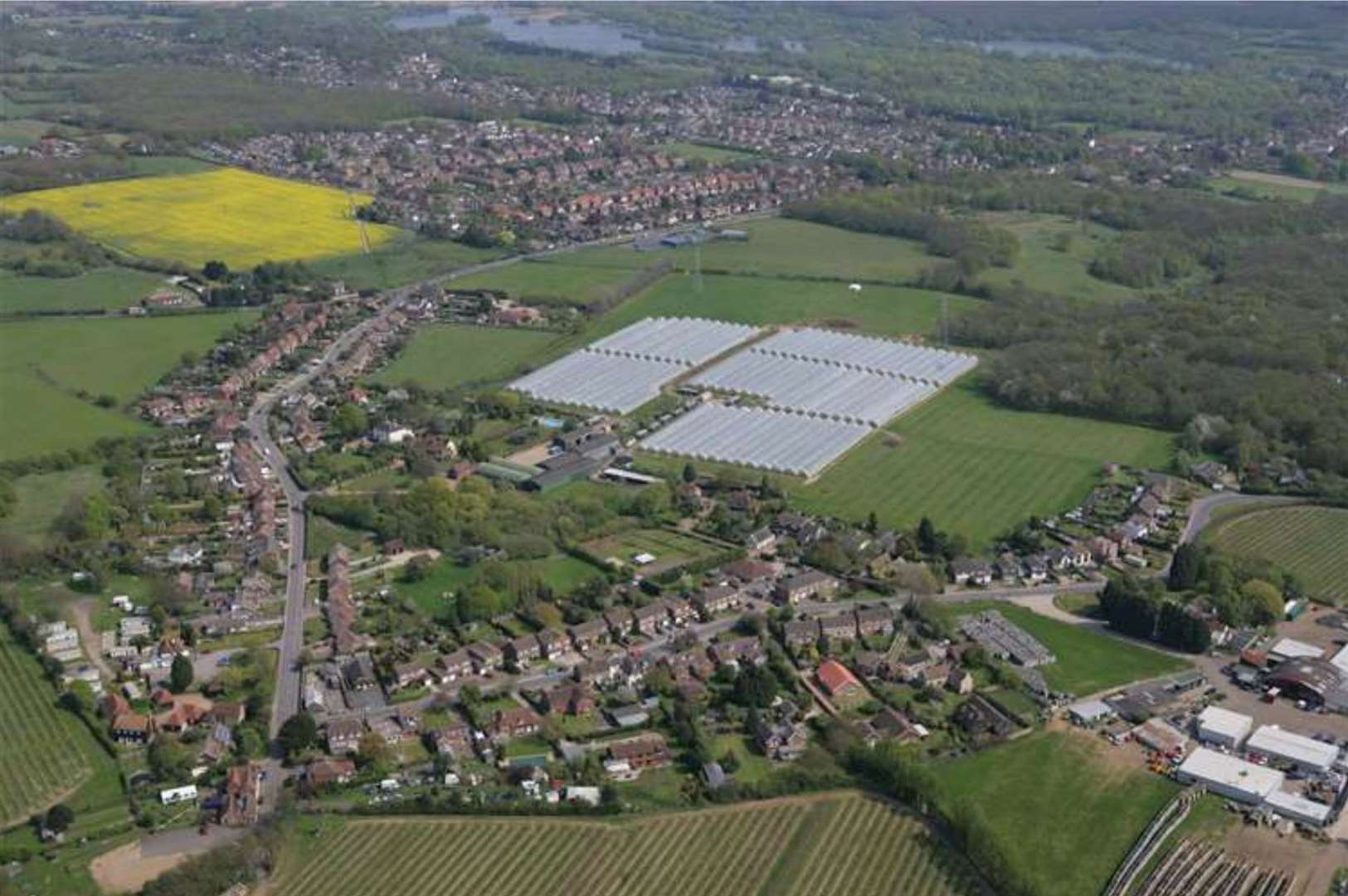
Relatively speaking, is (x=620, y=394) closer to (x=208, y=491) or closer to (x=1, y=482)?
(x=208, y=491)

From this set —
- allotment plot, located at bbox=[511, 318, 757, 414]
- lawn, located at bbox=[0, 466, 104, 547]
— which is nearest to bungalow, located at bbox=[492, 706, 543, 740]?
lawn, located at bbox=[0, 466, 104, 547]

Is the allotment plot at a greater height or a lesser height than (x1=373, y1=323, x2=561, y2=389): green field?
greater

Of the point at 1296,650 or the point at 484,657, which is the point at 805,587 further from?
the point at 1296,650

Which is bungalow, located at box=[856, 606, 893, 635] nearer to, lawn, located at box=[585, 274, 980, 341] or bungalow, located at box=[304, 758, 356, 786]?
bungalow, located at box=[304, 758, 356, 786]

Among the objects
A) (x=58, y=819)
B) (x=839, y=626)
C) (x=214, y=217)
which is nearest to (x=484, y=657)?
(x=839, y=626)

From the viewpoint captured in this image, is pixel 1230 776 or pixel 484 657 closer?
pixel 1230 776

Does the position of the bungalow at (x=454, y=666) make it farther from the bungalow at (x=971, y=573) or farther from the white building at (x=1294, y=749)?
the white building at (x=1294, y=749)
